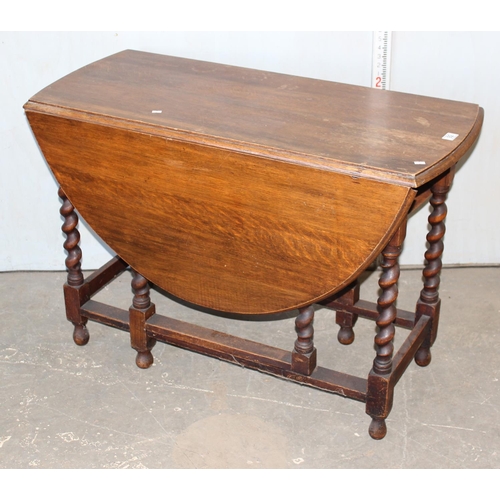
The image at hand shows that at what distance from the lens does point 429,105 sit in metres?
2.83

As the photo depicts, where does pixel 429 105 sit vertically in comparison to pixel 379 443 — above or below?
above

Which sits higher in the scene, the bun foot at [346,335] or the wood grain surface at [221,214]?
the wood grain surface at [221,214]

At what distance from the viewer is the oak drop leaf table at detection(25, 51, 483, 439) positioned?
2.50 meters

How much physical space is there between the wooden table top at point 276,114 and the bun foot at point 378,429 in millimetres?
842

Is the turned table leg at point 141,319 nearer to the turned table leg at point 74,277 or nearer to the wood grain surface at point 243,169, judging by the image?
the wood grain surface at point 243,169

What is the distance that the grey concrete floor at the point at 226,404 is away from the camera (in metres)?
2.78

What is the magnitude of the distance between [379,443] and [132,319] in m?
0.92

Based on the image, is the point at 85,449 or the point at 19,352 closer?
the point at 85,449

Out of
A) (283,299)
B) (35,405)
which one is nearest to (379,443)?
(283,299)

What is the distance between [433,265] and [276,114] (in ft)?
2.51

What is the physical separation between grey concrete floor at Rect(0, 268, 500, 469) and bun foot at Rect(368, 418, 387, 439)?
0.09ft

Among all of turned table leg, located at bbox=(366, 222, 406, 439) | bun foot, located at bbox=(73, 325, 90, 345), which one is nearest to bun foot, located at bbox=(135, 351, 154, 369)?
bun foot, located at bbox=(73, 325, 90, 345)

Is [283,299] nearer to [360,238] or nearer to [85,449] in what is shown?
[360,238]

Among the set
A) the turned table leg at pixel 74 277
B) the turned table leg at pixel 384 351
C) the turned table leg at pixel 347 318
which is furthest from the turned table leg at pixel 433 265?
the turned table leg at pixel 74 277
